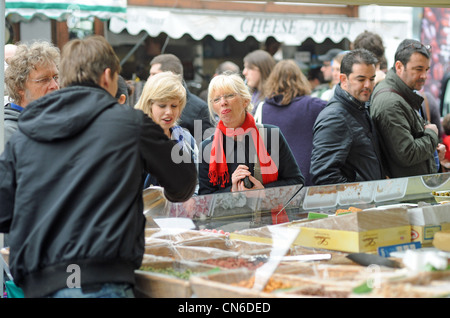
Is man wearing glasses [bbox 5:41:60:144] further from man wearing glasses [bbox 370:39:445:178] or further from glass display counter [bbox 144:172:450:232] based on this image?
man wearing glasses [bbox 370:39:445:178]

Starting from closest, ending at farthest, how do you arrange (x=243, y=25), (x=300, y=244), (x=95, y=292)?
(x=95, y=292) → (x=300, y=244) → (x=243, y=25)

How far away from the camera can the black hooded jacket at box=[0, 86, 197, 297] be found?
194cm

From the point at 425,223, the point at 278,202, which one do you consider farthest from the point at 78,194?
the point at 425,223

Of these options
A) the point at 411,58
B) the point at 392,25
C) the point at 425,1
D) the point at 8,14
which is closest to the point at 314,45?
the point at 392,25

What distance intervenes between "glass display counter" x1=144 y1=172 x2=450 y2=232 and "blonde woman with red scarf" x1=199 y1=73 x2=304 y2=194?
0.47m

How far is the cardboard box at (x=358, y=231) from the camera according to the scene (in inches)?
99.3

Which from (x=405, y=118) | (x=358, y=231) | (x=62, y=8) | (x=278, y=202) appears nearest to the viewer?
(x=358, y=231)

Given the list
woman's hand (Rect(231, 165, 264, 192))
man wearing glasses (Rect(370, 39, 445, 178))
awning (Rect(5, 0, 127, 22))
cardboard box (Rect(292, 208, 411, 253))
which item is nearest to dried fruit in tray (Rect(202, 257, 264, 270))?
cardboard box (Rect(292, 208, 411, 253))

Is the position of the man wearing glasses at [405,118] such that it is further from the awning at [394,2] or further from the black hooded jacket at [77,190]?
the black hooded jacket at [77,190]

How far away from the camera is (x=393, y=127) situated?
400 cm

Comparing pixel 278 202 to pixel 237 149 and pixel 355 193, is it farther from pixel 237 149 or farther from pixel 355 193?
pixel 237 149

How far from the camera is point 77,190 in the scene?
197 centimetres

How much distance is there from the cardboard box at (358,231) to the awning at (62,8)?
14.2 feet

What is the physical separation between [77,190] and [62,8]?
15.4 feet
